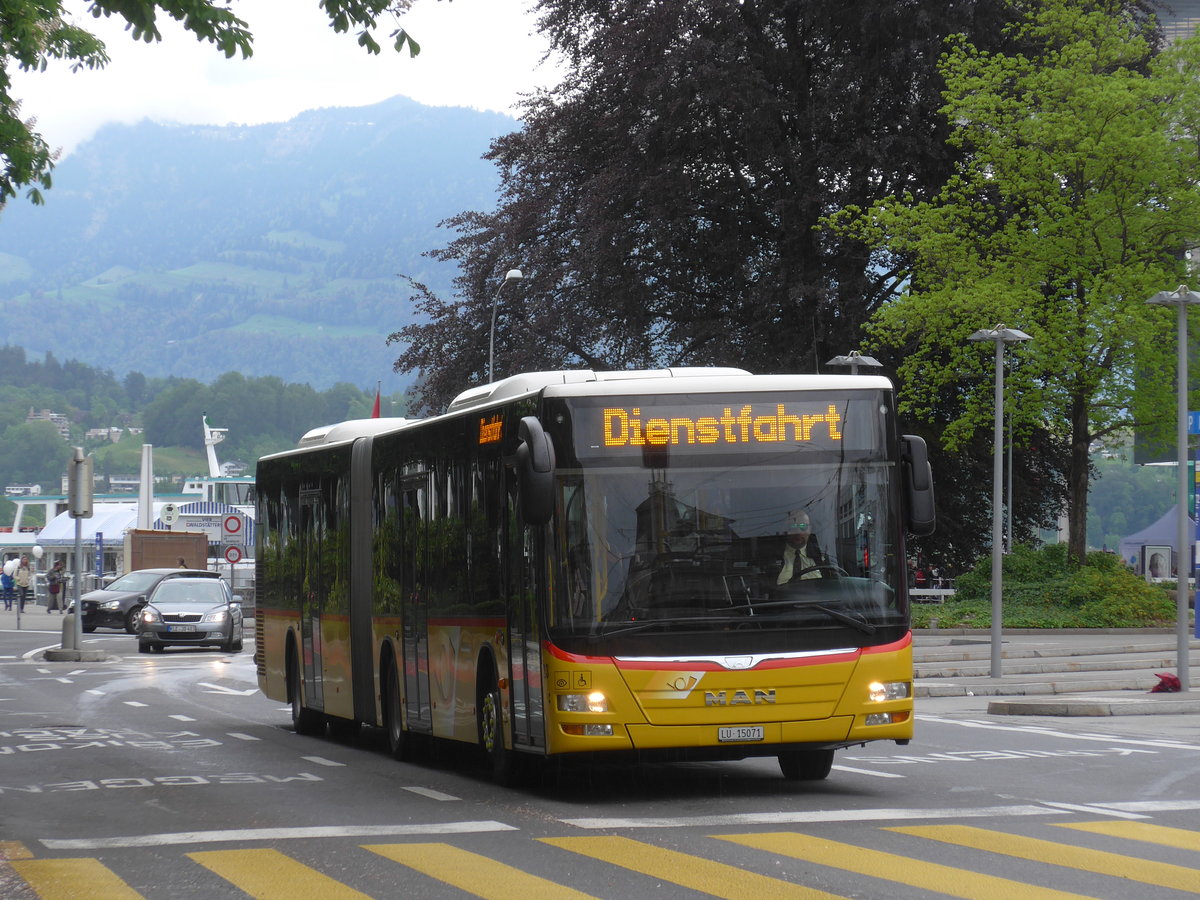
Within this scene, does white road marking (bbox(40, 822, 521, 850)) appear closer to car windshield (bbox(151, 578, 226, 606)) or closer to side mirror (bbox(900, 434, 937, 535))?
side mirror (bbox(900, 434, 937, 535))

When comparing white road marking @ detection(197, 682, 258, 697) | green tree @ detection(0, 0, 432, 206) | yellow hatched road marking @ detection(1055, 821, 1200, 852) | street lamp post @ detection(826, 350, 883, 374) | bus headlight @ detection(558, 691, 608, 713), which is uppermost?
green tree @ detection(0, 0, 432, 206)

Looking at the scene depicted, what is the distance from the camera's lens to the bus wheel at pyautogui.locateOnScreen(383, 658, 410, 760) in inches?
614

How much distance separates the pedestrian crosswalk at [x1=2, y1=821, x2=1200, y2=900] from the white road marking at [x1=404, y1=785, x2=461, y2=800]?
7.59ft

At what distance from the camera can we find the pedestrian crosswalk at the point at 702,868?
8.10 m

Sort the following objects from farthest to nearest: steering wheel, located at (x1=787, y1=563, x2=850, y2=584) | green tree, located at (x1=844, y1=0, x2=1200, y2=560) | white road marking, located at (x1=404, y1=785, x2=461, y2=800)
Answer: green tree, located at (x1=844, y1=0, x2=1200, y2=560), white road marking, located at (x1=404, y1=785, x2=461, y2=800), steering wheel, located at (x1=787, y1=563, x2=850, y2=584)

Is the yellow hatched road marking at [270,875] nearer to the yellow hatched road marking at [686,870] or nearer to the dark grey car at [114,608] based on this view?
the yellow hatched road marking at [686,870]

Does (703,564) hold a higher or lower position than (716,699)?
higher

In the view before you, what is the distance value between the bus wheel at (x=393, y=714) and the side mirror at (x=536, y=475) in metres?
4.71

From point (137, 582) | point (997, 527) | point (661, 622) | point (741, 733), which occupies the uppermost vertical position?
point (997, 527)

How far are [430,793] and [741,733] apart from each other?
2.46 meters

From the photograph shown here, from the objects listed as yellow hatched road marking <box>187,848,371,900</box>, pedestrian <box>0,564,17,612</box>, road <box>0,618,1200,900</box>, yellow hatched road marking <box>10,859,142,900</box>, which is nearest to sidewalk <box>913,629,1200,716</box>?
road <box>0,618,1200,900</box>

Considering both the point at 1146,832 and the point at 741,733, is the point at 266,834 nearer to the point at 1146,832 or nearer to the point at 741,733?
the point at 741,733

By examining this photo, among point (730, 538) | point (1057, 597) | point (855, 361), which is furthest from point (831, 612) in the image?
point (1057, 597)

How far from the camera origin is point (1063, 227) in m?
35.3
